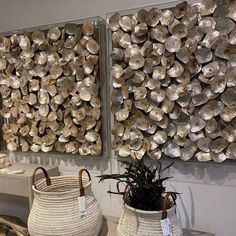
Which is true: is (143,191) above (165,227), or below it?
above

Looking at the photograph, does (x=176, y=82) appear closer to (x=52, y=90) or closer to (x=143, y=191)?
→ (x=143, y=191)

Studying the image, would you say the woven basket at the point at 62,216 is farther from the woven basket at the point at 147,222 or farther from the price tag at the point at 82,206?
the woven basket at the point at 147,222

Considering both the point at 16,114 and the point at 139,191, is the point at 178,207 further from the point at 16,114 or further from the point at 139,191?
the point at 16,114

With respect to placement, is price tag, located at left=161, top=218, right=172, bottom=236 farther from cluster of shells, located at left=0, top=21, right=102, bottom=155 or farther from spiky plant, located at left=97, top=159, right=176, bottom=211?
cluster of shells, located at left=0, top=21, right=102, bottom=155

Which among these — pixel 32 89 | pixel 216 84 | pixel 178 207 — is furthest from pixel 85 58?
pixel 178 207

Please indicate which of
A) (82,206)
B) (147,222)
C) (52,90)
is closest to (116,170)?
(82,206)

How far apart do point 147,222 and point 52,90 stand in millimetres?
1048

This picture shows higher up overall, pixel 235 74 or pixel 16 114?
pixel 235 74

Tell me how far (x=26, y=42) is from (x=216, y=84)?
1.29 meters

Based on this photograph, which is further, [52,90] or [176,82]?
[52,90]

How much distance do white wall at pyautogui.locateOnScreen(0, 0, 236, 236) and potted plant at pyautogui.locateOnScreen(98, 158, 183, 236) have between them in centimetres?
27

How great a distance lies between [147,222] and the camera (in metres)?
1.25

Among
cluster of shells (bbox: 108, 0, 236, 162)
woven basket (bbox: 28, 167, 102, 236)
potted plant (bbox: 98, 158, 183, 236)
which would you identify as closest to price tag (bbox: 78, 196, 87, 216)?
woven basket (bbox: 28, 167, 102, 236)

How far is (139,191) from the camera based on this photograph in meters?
1.35
